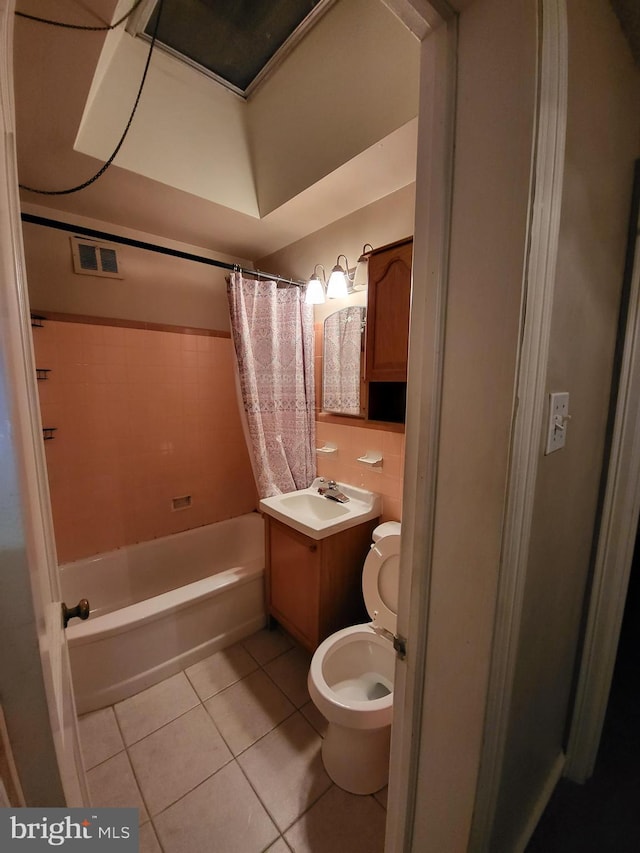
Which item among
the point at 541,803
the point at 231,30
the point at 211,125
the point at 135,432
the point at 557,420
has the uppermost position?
the point at 231,30

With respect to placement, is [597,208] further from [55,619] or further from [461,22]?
[55,619]

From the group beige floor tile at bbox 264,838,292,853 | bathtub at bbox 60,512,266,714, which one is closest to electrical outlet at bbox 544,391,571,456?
beige floor tile at bbox 264,838,292,853

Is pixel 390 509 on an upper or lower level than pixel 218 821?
upper

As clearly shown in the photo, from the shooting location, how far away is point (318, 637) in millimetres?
1581

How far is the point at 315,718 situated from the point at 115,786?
0.76 metres

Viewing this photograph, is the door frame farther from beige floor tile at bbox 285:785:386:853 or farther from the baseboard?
beige floor tile at bbox 285:785:386:853

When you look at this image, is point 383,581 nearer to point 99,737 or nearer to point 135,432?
point 99,737

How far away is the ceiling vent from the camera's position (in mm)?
1795

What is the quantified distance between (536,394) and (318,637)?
1.55 metres

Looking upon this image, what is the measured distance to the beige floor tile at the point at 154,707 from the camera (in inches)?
54.1

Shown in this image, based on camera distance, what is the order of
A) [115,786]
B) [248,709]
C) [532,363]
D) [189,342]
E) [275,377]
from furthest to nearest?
1. [189,342]
2. [275,377]
3. [248,709]
4. [115,786]
5. [532,363]

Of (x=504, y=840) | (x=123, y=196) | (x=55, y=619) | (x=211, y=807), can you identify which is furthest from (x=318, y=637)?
(x=123, y=196)

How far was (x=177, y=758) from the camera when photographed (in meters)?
1.25

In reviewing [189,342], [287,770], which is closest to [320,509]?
[287,770]
